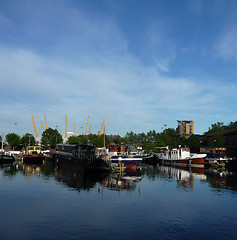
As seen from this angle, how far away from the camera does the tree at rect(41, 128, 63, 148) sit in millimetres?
178000

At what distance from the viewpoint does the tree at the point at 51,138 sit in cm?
17800

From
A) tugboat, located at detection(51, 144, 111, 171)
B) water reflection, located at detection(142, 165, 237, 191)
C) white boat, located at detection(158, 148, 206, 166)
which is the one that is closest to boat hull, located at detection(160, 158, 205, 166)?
white boat, located at detection(158, 148, 206, 166)

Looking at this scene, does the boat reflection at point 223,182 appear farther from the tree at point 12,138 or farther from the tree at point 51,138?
the tree at point 12,138

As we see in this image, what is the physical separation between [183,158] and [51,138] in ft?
370

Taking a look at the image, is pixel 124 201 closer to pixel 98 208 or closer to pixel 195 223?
pixel 98 208

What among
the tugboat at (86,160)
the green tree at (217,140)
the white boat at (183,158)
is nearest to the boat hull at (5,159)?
the tugboat at (86,160)

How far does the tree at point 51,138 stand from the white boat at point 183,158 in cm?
8519

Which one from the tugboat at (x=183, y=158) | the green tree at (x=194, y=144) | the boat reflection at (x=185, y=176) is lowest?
the boat reflection at (x=185, y=176)

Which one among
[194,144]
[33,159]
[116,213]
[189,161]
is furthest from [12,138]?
[116,213]

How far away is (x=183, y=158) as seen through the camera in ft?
320

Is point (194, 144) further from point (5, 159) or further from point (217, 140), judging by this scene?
point (5, 159)

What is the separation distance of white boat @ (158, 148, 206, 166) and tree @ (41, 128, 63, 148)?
85195 millimetres

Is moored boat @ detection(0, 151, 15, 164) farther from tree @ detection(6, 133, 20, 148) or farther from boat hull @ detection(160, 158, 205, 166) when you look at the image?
tree @ detection(6, 133, 20, 148)

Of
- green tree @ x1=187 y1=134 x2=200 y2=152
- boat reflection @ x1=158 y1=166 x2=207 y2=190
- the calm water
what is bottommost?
boat reflection @ x1=158 y1=166 x2=207 y2=190
